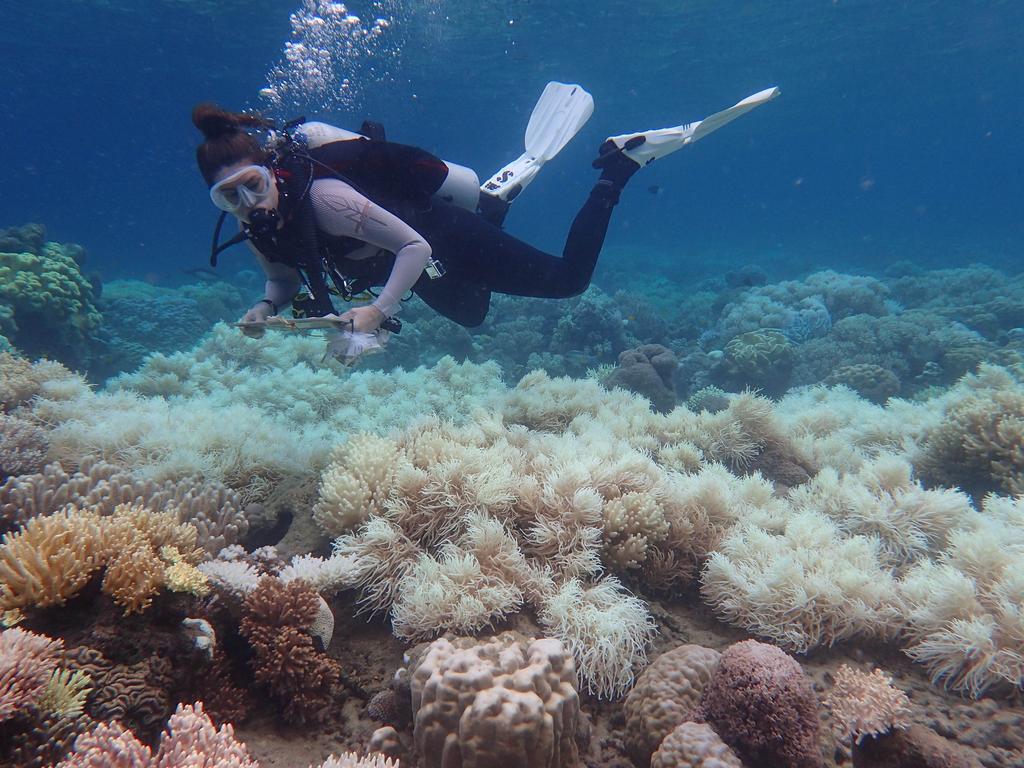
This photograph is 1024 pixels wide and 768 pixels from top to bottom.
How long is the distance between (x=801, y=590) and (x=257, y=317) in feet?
14.9

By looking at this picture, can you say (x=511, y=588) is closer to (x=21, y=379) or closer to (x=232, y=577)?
(x=232, y=577)

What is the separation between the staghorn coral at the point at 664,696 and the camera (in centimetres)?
237

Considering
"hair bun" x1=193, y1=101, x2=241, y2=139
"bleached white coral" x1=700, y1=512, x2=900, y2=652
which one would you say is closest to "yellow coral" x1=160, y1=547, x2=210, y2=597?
"hair bun" x1=193, y1=101, x2=241, y2=139

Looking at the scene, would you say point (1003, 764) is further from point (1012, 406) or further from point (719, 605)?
point (1012, 406)

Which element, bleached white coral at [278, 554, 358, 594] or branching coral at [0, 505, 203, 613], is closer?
branching coral at [0, 505, 203, 613]

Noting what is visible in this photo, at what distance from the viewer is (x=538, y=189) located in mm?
115562

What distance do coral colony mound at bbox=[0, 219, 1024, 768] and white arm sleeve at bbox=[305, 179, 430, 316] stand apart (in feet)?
4.05

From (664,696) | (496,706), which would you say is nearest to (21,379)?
(496,706)

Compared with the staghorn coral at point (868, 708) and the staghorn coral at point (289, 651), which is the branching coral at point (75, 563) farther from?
the staghorn coral at point (868, 708)

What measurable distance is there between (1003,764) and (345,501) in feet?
12.1

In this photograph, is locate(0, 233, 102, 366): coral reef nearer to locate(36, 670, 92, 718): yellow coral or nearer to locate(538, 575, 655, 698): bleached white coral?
locate(36, 670, 92, 718): yellow coral

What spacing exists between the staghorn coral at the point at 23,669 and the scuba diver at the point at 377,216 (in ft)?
7.26

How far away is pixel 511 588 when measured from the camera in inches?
115

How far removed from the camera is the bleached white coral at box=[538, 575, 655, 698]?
2693 mm
